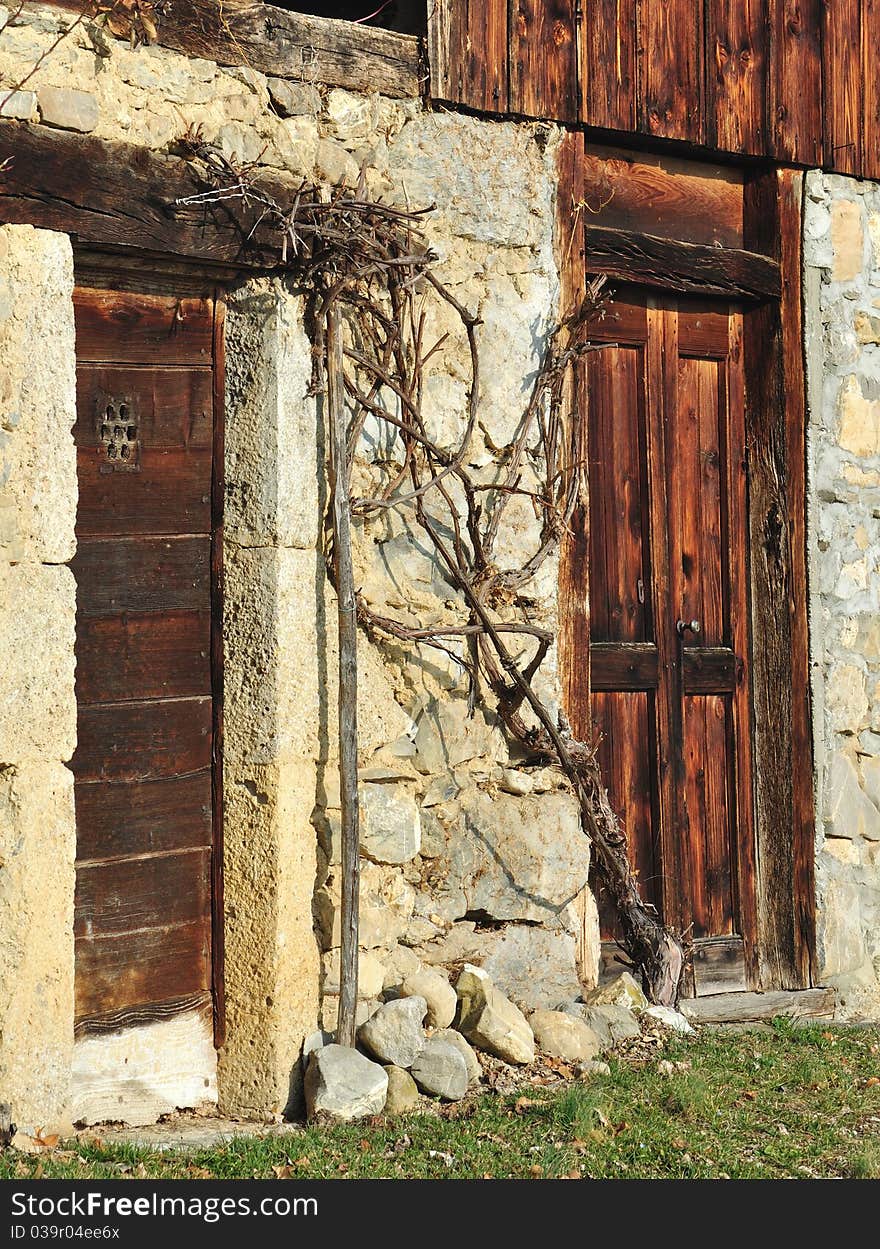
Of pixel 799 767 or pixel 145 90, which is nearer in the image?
pixel 145 90

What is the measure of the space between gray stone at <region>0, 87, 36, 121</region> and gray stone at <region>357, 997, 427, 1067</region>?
265 centimetres

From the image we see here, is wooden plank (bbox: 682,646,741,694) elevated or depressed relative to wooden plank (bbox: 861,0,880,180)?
depressed

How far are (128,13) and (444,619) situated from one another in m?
1.98

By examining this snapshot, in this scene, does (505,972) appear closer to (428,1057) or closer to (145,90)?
(428,1057)

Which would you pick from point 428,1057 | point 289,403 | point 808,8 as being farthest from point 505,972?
point 808,8

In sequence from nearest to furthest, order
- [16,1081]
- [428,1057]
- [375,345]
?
[16,1081] → [428,1057] → [375,345]

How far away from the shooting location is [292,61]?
440cm

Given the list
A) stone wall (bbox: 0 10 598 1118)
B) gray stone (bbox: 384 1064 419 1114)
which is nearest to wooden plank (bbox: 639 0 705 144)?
stone wall (bbox: 0 10 598 1118)

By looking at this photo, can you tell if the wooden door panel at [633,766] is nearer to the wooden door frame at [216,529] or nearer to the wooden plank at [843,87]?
the wooden door frame at [216,529]

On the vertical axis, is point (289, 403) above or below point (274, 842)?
above

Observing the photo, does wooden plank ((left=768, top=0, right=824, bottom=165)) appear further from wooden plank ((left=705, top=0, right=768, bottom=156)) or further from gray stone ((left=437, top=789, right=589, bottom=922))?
gray stone ((left=437, top=789, right=589, bottom=922))

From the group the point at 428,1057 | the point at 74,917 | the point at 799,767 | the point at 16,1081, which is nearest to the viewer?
the point at 16,1081

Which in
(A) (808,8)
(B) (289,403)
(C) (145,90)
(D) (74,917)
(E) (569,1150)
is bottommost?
(E) (569,1150)

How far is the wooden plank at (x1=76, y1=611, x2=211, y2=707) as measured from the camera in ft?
13.3
